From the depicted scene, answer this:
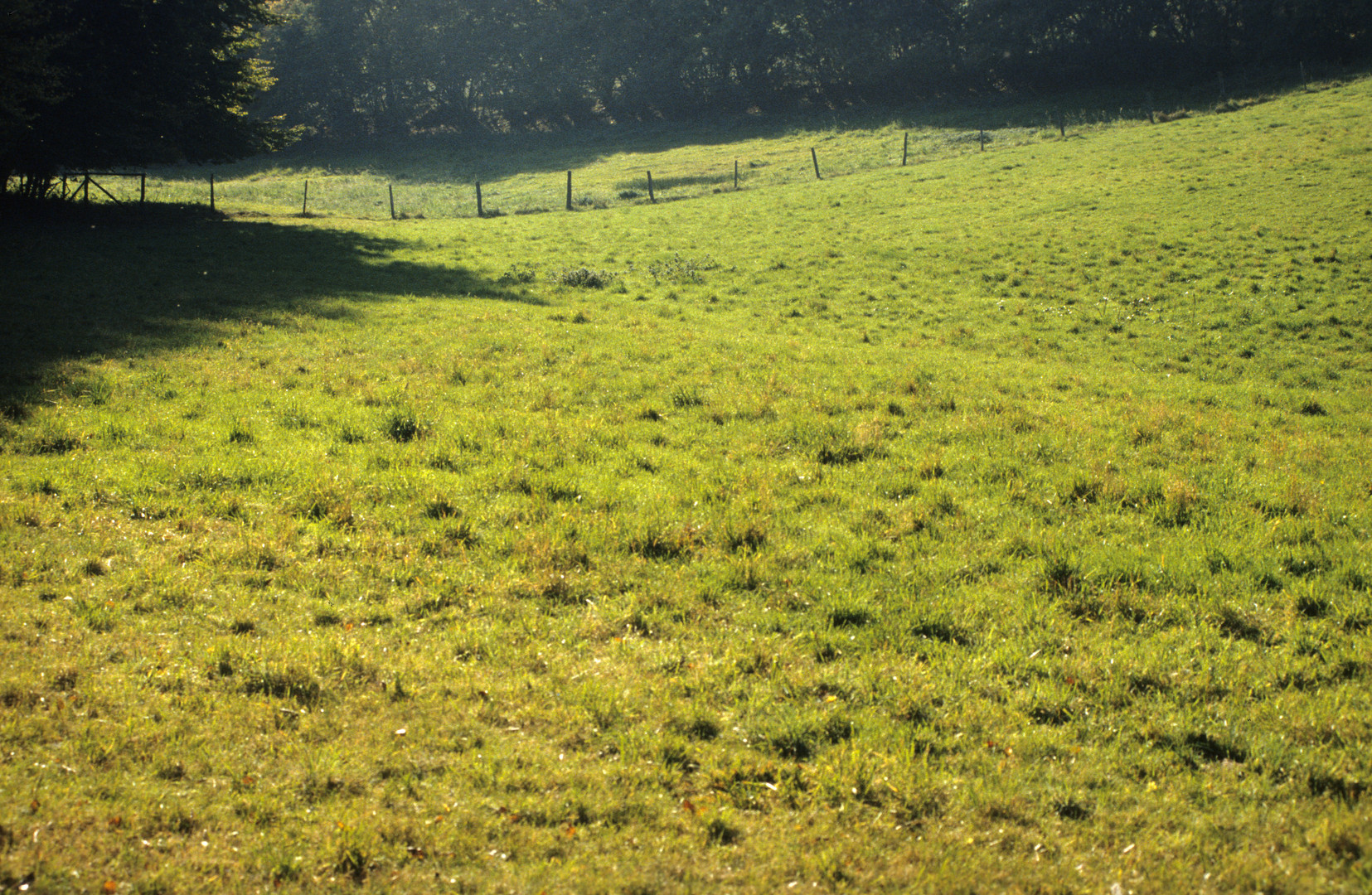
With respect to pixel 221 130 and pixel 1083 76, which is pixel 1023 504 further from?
pixel 1083 76

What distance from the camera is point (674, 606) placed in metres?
6.82

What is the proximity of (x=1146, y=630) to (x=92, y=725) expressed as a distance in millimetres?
6894

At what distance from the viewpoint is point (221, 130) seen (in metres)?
29.9

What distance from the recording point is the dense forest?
57.1 m

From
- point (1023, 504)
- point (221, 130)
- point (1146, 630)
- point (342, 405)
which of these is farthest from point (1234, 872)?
point (221, 130)

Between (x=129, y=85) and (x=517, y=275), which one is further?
(x=129, y=85)

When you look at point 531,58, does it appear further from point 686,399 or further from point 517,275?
point 686,399

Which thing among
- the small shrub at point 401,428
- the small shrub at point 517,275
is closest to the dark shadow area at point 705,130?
the small shrub at point 517,275

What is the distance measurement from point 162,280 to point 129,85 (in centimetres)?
1147

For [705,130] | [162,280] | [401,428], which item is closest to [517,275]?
[162,280]

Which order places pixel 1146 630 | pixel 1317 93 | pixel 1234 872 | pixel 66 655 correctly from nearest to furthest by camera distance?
pixel 1234 872, pixel 66 655, pixel 1146 630, pixel 1317 93

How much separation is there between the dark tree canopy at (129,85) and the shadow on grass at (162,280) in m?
2.26

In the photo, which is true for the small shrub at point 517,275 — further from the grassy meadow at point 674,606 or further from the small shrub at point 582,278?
the grassy meadow at point 674,606

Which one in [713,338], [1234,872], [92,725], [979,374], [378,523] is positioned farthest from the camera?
[713,338]
